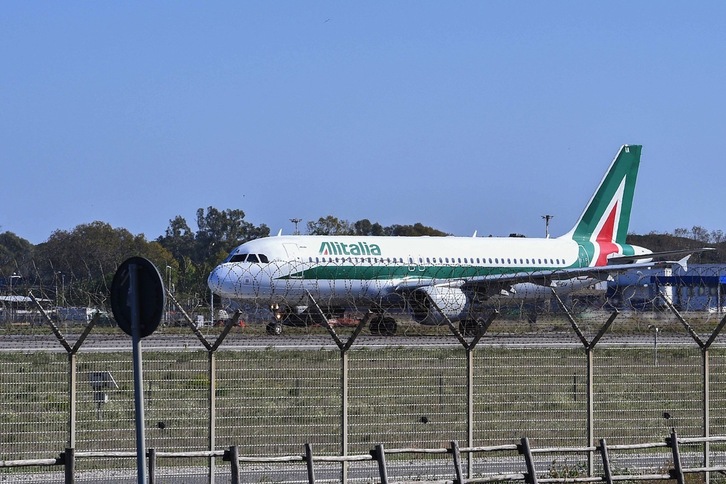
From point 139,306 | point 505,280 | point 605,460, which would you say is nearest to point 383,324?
point 605,460

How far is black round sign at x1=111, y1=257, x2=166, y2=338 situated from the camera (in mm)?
10000

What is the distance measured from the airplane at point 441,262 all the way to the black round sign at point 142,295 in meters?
22.5

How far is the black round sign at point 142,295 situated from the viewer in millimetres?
10000

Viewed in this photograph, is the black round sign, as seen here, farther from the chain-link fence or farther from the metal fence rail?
the chain-link fence

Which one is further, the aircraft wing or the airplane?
the aircraft wing

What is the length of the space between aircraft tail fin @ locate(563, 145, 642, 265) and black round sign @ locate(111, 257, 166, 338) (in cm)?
4190

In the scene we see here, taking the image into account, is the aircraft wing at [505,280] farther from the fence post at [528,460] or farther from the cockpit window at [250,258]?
the fence post at [528,460]

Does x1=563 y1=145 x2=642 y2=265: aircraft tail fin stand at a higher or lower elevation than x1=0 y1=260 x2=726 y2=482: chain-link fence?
higher

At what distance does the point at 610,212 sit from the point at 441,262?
10938 mm

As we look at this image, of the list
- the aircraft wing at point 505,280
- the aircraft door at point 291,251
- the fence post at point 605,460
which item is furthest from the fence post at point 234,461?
the aircraft wing at point 505,280

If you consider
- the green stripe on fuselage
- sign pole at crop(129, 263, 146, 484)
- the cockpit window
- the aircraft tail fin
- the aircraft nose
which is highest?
the aircraft tail fin

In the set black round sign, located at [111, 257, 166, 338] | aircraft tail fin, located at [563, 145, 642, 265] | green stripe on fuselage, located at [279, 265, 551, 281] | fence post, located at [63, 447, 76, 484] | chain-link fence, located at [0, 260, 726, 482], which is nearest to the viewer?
black round sign, located at [111, 257, 166, 338]

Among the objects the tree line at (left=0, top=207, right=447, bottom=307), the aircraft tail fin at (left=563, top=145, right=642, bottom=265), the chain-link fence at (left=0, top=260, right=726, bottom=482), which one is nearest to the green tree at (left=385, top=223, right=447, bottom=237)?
the tree line at (left=0, top=207, right=447, bottom=307)

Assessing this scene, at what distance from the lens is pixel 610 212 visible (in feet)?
175
